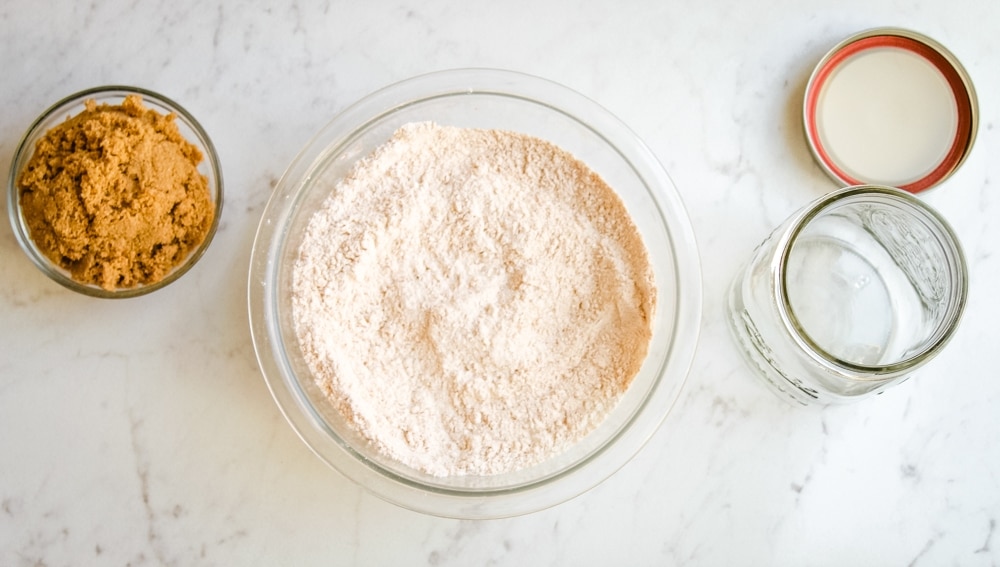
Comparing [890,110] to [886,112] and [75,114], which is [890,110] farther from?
[75,114]

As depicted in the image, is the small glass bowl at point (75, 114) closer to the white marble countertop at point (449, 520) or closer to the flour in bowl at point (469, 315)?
the white marble countertop at point (449, 520)

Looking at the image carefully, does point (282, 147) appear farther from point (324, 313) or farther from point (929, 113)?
point (929, 113)

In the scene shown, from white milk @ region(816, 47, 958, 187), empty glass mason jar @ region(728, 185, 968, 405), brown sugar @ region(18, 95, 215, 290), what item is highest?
white milk @ region(816, 47, 958, 187)

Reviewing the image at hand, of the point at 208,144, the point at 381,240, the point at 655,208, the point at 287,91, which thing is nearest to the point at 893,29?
the point at 655,208

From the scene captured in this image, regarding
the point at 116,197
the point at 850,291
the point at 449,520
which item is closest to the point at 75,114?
the point at 116,197

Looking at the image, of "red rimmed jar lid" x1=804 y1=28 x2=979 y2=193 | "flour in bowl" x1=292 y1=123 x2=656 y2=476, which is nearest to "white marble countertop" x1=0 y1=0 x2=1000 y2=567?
"red rimmed jar lid" x1=804 y1=28 x2=979 y2=193

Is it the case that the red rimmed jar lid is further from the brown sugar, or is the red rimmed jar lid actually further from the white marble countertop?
the brown sugar

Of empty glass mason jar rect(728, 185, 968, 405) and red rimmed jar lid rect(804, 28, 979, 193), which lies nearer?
empty glass mason jar rect(728, 185, 968, 405)
